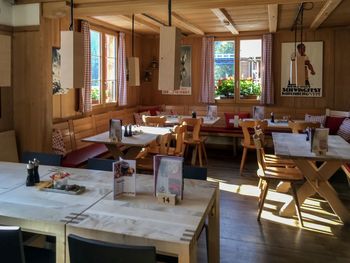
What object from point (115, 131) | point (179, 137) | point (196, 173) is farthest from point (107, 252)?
point (179, 137)

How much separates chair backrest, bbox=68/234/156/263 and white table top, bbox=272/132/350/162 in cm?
239

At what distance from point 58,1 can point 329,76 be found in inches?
224

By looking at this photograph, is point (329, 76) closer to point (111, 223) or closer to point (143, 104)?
point (143, 104)

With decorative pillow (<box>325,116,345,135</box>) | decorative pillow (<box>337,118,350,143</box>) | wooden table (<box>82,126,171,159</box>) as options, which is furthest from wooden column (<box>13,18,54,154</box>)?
decorative pillow (<box>325,116,345,135</box>)

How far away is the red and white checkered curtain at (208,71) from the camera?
7859mm

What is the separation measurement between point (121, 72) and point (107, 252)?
617cm

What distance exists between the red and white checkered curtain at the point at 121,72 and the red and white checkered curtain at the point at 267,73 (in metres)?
3.00

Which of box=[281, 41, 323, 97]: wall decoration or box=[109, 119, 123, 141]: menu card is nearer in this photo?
box=[109, 119, 123, 141]: menu card

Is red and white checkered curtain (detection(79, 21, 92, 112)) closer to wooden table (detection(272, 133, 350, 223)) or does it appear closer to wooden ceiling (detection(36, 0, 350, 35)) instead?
wooden ceiling (detection(36, 0, 350, 35))

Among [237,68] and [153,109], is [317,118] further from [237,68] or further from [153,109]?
[153,109]

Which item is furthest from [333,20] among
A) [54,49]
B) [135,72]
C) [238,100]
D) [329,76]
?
[54,49]

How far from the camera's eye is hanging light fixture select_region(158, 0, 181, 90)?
1877 millimetres

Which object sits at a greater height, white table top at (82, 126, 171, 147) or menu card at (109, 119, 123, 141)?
menu card at (109, 119, 123, 141)

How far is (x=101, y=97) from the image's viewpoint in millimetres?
6695
